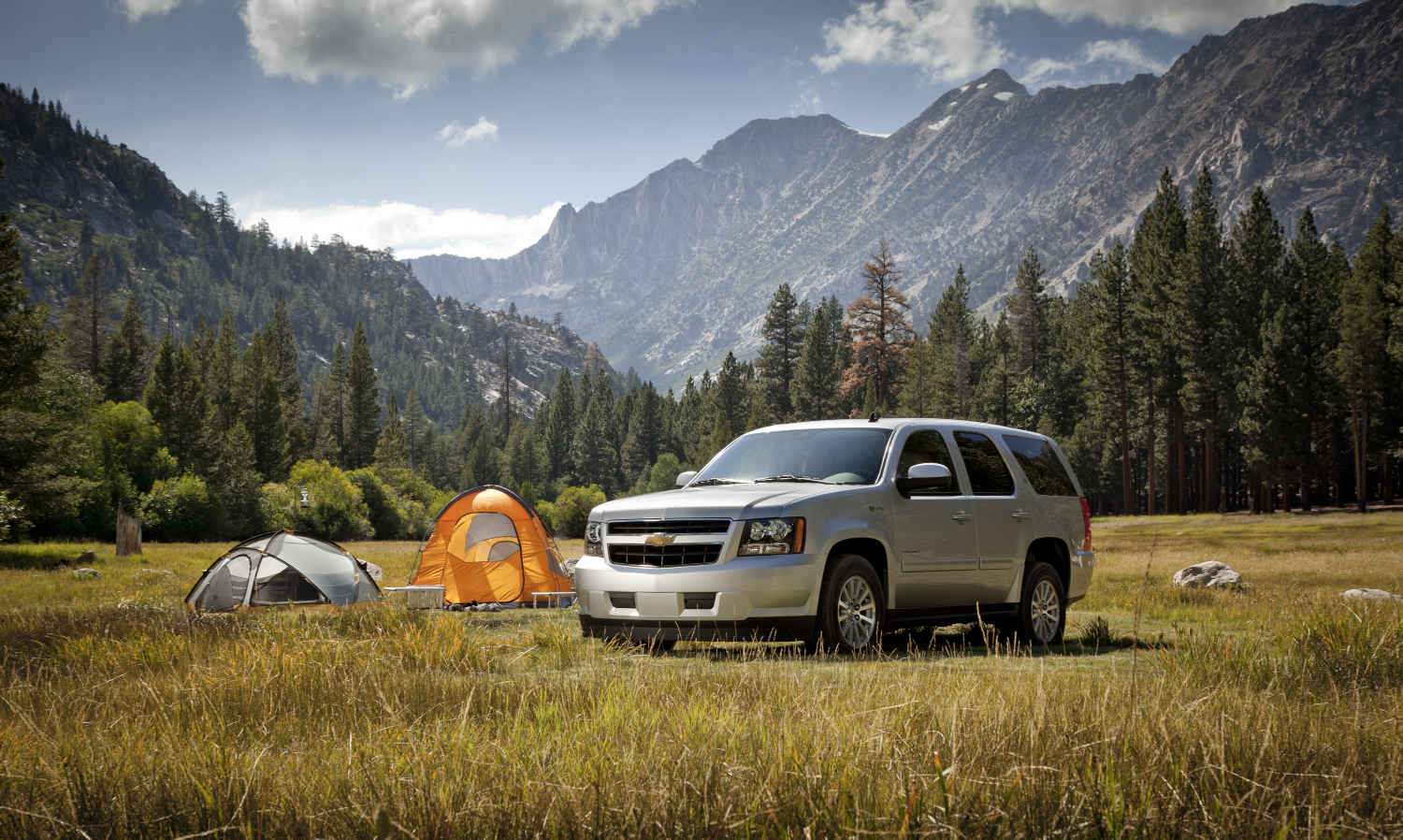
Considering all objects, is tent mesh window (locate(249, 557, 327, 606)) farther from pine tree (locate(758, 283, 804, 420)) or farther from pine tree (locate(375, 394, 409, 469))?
pine tree (locate(375, 394, 409, 469))

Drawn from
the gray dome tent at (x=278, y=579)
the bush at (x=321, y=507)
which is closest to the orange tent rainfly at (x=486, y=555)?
the gray dome tent at (x=278, y=579)

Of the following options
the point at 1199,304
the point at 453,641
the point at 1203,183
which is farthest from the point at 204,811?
the point at 1203,183

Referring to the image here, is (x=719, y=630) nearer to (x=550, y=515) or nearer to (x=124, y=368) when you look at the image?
(x=550, y=515)

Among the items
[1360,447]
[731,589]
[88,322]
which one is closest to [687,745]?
[731,589]

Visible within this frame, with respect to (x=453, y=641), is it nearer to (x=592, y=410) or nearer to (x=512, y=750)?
(x=512, y=750)

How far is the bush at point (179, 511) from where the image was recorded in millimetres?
62875

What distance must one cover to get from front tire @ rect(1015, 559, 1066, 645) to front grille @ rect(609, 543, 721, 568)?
3791 mm

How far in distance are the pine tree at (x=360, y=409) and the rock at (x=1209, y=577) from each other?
108 m

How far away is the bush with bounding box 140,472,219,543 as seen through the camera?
2475 inches

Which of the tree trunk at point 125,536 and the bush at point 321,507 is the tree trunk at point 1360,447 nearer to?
the tree trunk at point 125,536

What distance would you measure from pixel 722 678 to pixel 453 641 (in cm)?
280

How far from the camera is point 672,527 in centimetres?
846

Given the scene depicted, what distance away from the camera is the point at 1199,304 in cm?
6856

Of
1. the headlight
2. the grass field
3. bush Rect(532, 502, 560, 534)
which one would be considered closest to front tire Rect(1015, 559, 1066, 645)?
the grass field
